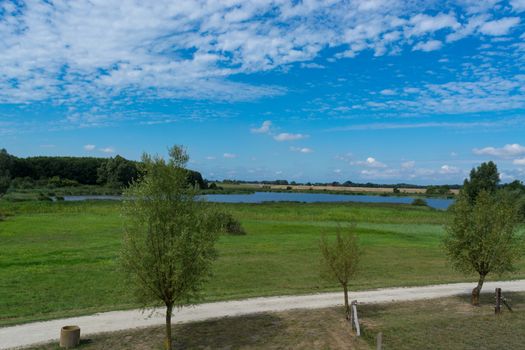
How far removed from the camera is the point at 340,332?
15156 millimetres

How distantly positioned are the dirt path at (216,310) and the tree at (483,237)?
89.5 inches

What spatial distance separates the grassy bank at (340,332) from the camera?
13930 millimetres

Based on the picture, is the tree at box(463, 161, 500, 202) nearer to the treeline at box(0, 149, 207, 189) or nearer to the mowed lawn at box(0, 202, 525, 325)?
the mowed lawn at box(0, 202, 525, 325)

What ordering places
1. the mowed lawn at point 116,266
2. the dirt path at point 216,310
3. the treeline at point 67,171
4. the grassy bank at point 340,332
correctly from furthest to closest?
the treeline at point 67,171 → the mowed lawn at point 116,266 → the dirt path at point 216,310 → the grassy bank at point 340,332

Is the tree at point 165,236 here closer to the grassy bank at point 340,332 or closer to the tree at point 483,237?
the grassy bank at point 340,332

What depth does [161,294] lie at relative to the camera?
1323 centimetres

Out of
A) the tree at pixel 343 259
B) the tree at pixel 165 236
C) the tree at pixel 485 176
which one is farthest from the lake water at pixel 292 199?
the tree at pixel 165 236

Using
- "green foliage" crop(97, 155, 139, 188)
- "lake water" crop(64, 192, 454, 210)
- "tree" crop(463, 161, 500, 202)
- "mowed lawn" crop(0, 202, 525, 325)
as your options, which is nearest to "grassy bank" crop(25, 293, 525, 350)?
"mowed lawn" crop(0, 202, 525, 325)

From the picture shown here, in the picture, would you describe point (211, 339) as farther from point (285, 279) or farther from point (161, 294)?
point (285, 279)

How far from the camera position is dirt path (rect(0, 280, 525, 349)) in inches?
565

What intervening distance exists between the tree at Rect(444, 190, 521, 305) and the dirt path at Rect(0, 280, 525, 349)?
2274mm

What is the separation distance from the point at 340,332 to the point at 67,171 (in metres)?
148

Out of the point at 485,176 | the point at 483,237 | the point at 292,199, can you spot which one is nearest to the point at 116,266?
the point at 483,237


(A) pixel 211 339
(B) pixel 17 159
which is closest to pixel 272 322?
(A) pixel 211 339
